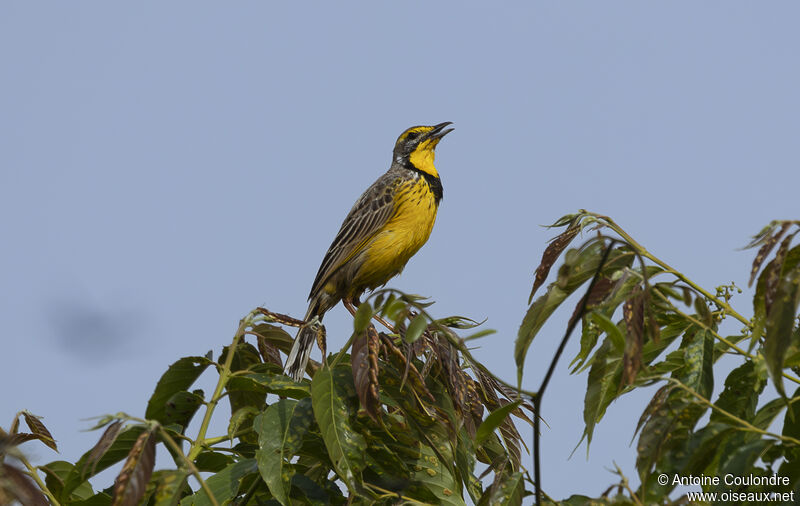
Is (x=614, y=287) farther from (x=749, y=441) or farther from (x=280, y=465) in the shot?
(x=280, y=465)

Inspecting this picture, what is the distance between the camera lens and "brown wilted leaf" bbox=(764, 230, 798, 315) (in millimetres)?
2086

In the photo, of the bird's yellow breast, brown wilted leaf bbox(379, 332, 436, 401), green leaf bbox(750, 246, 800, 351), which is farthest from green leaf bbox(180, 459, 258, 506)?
the bird's yellow breast

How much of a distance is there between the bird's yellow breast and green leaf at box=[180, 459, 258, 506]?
496 cm

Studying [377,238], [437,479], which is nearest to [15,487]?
[437,479]

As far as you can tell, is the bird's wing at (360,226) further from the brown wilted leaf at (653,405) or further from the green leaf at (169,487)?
the green leaf at (169,487)

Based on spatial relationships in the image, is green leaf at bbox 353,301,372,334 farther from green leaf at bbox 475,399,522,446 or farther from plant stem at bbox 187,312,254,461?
plant stem at bbox 187,312,254,461

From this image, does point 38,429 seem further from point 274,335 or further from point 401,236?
point 401,236

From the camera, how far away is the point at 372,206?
8336mm

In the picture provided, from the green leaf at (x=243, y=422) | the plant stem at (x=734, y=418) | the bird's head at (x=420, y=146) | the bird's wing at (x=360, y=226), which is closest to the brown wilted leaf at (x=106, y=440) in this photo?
the green leaf at (x=243, y=422)

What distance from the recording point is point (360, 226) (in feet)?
26.9

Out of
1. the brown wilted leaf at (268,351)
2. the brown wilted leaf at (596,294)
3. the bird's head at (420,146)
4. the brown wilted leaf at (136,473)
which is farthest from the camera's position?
the bird's head at (420,146)

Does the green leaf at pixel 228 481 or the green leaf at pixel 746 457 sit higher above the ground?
the green leaf at pixel 746 457

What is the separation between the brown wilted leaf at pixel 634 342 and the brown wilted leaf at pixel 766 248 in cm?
29

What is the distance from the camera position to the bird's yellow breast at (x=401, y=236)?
7996 mm
